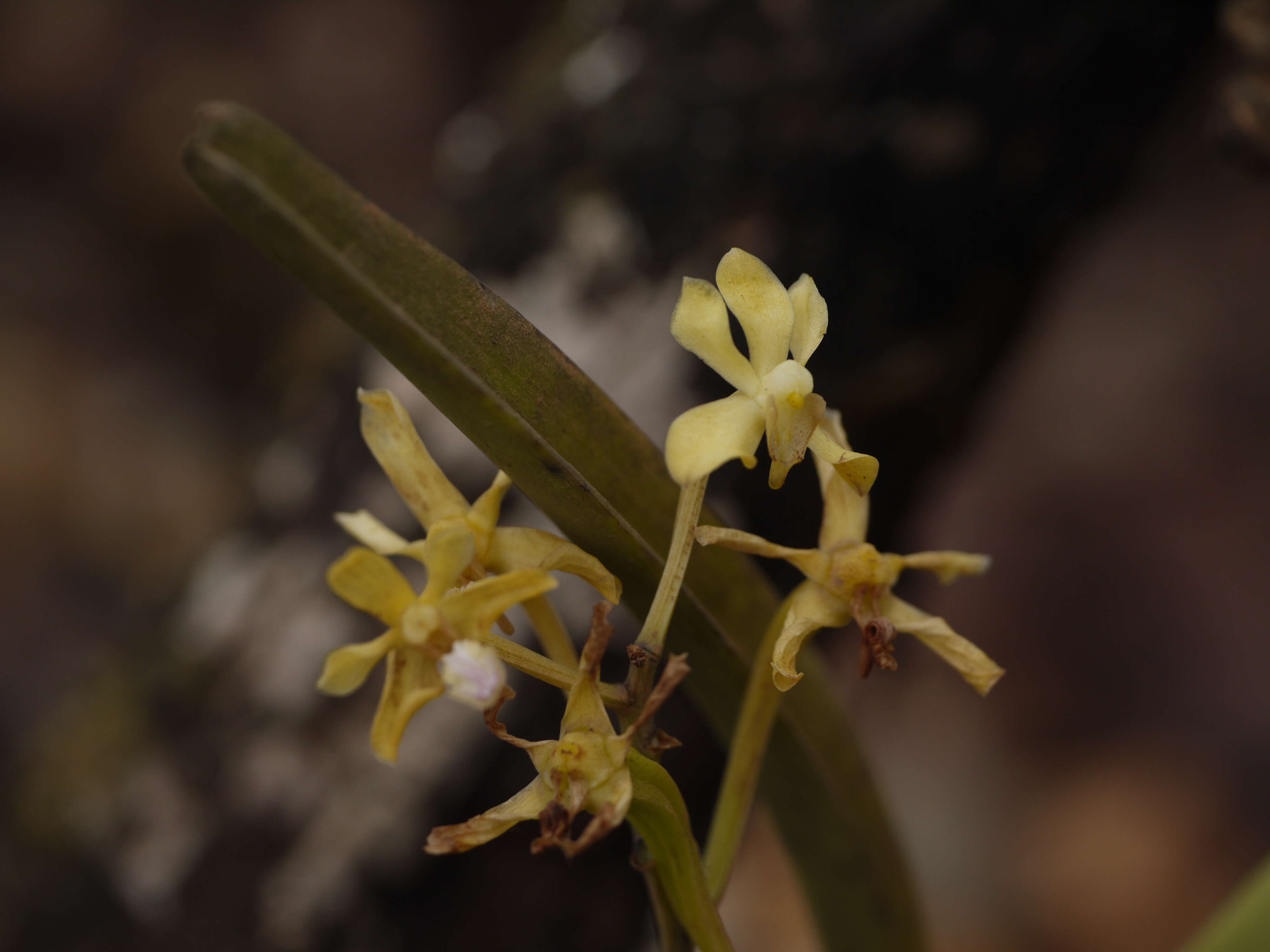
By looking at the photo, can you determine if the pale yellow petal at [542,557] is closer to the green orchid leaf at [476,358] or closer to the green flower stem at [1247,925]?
the green orchid leaf at [476,358]

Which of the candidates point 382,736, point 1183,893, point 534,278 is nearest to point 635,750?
point 382,736

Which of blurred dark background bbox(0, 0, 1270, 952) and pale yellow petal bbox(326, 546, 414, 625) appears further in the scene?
blurred dark background bbox(0, 0, 1270, 952)

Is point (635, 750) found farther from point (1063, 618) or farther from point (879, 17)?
point (1063, 618)

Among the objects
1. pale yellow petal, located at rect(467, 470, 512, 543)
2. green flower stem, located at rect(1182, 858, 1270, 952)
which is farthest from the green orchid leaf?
green flower stem, located at rect(1182, 858, 1270, 952)

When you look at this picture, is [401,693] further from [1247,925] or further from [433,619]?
[1247,925]

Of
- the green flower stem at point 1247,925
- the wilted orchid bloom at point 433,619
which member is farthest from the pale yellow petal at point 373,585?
the green flower stem at point 1247,925

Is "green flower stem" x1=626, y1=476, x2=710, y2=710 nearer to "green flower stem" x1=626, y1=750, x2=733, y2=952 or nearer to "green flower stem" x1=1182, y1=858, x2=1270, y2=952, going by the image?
"green flower stem" x1=626, y1=750, x2=733, y2=952

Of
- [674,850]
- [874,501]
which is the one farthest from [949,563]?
[874,501]
